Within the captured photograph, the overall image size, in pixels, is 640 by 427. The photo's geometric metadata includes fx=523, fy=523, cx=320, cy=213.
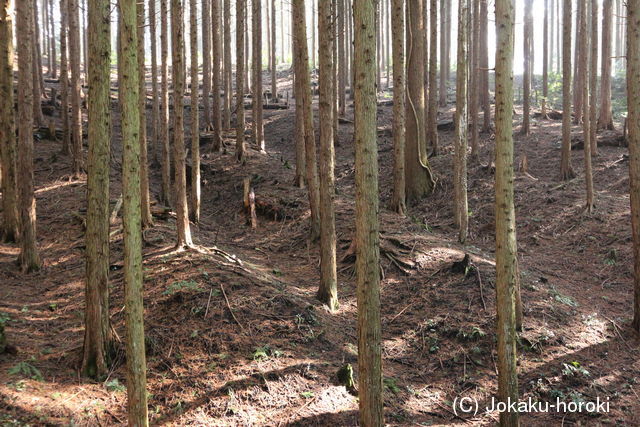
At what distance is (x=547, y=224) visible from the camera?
14.2 metres

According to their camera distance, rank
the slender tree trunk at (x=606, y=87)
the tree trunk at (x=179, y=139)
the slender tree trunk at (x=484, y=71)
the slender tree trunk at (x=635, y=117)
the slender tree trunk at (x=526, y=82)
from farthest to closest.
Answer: the slender tree trunk at (x=484, y=71) < the slender tree trunk at (x=526, y=82) < the slender tree trunk at (x=606, y=87) < the tree trunk at (x=179, y=139) < the slender tree trunk at (x=635, y=117)

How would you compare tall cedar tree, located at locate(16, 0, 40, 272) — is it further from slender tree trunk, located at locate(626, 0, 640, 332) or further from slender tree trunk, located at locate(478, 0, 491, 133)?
slender tree trunk, located at locate(478, 0, 491, 133)

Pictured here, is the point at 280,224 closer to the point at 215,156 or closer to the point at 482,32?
the point at 215,156

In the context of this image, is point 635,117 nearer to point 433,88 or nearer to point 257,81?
point 433,88

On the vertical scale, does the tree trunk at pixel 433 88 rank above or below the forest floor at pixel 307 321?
above

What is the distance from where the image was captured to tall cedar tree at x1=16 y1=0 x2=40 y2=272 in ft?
31.9

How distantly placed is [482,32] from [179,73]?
17361 millimetres

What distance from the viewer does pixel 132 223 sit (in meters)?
4.92

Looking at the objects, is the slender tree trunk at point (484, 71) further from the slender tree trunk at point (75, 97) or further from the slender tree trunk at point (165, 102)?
the slender tree trunk at point (75, 97)

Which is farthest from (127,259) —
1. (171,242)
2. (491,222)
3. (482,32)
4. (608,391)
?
(482,32)

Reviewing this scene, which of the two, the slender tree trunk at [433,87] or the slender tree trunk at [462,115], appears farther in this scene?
the slender tree trunk at [433,87]

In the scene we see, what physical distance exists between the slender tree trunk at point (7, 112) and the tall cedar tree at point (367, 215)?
7.45 m

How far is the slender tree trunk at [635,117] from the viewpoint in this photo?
28.3ft

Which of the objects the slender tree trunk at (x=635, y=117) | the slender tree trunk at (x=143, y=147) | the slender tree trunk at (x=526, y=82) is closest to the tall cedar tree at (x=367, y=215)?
the slender tree trunk at (x=635, y=117)
